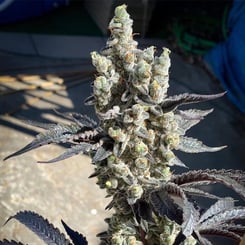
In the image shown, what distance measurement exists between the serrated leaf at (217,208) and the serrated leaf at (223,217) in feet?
0.04

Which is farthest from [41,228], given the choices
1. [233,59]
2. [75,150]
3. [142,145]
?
[233,59]

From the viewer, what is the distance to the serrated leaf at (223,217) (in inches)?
53.3

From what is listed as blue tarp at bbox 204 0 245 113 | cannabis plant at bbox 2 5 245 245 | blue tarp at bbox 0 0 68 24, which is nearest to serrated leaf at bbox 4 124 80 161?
cannabis plant at bbox 2 5 245 245

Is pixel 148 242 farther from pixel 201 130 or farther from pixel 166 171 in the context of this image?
pixel 201 130

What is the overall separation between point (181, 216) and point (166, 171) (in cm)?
13

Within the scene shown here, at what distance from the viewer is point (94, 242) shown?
2.89m

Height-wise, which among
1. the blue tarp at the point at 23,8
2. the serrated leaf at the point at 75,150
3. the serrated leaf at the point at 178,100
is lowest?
the serrated leaf at the point at 75,150

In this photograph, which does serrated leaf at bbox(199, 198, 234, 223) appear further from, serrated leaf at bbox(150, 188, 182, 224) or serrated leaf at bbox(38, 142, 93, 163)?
serrated leaf at bbox(38, 142, 93, 163)

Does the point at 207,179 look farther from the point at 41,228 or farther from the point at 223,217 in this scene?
the point at 41,228

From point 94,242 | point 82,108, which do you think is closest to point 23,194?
point 94,242

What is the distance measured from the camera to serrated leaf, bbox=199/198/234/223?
1341mm

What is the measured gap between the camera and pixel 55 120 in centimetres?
381

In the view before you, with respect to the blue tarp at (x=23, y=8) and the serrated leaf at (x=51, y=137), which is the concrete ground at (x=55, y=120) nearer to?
the blue tarp at (x=23, y=8)

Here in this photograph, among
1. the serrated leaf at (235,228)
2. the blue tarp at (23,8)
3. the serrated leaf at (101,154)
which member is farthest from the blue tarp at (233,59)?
the serrated leaf at (101,154)
